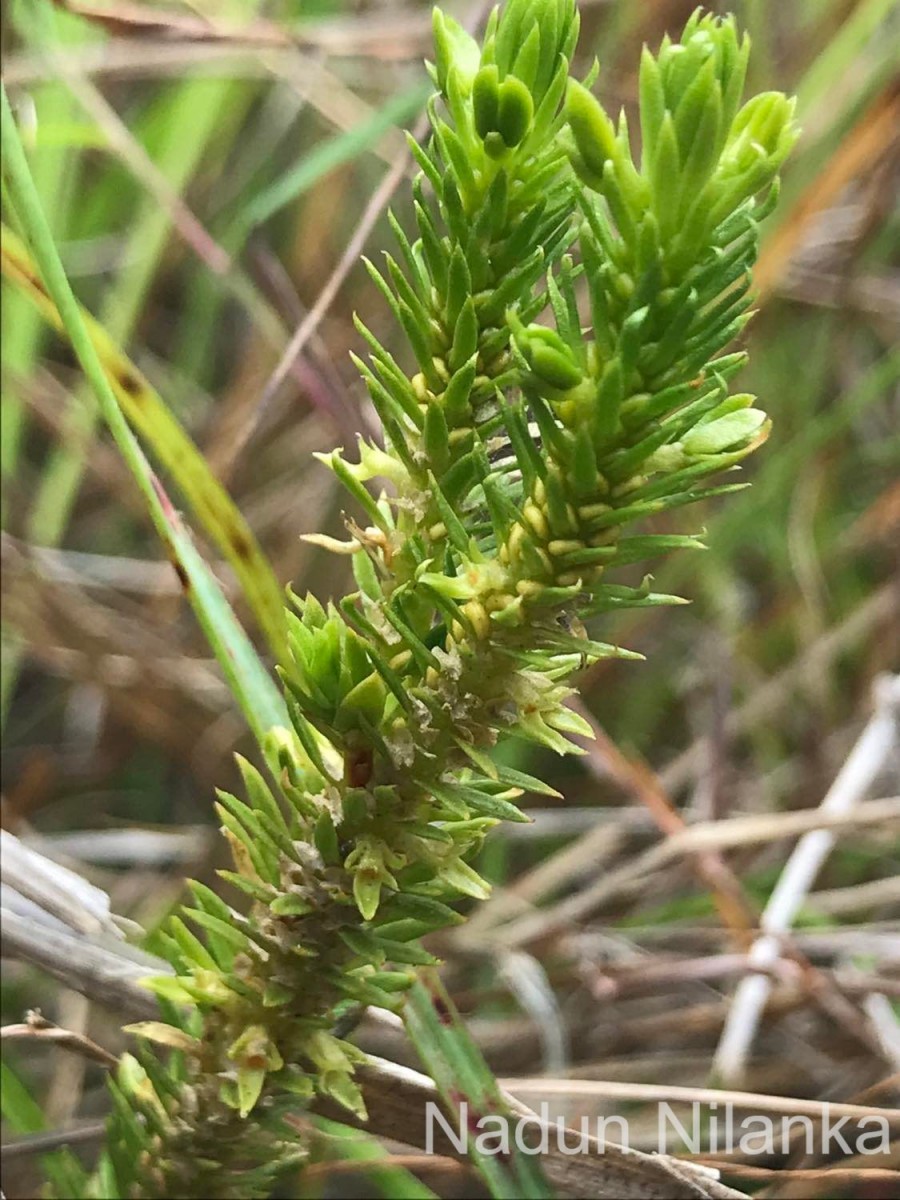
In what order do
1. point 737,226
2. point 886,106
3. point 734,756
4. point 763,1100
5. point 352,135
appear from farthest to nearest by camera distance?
point 734,756
point 886,106
point 352,135
point 763,1100
point 737,226

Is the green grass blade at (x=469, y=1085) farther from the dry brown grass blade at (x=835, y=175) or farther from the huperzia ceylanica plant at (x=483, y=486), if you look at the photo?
the dry brown grass blade at (x=835, y=175)

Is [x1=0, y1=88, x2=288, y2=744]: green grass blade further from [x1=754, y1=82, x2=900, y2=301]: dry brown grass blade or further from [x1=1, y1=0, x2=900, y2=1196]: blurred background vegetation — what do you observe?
[x1=754, y1=82, x2=900, y2=301]: dry brown grass blade

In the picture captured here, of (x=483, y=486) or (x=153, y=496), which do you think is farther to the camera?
(x=153, y=496)

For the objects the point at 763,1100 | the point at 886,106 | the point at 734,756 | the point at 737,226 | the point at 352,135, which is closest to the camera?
the point at 737,226

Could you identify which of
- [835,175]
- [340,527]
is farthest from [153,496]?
[835,175]

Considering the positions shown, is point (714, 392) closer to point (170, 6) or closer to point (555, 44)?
point (555, 44)

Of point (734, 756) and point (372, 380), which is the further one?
point (734, 756)

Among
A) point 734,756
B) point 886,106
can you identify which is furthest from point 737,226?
point 734,756

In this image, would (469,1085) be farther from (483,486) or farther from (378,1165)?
(483,486)
